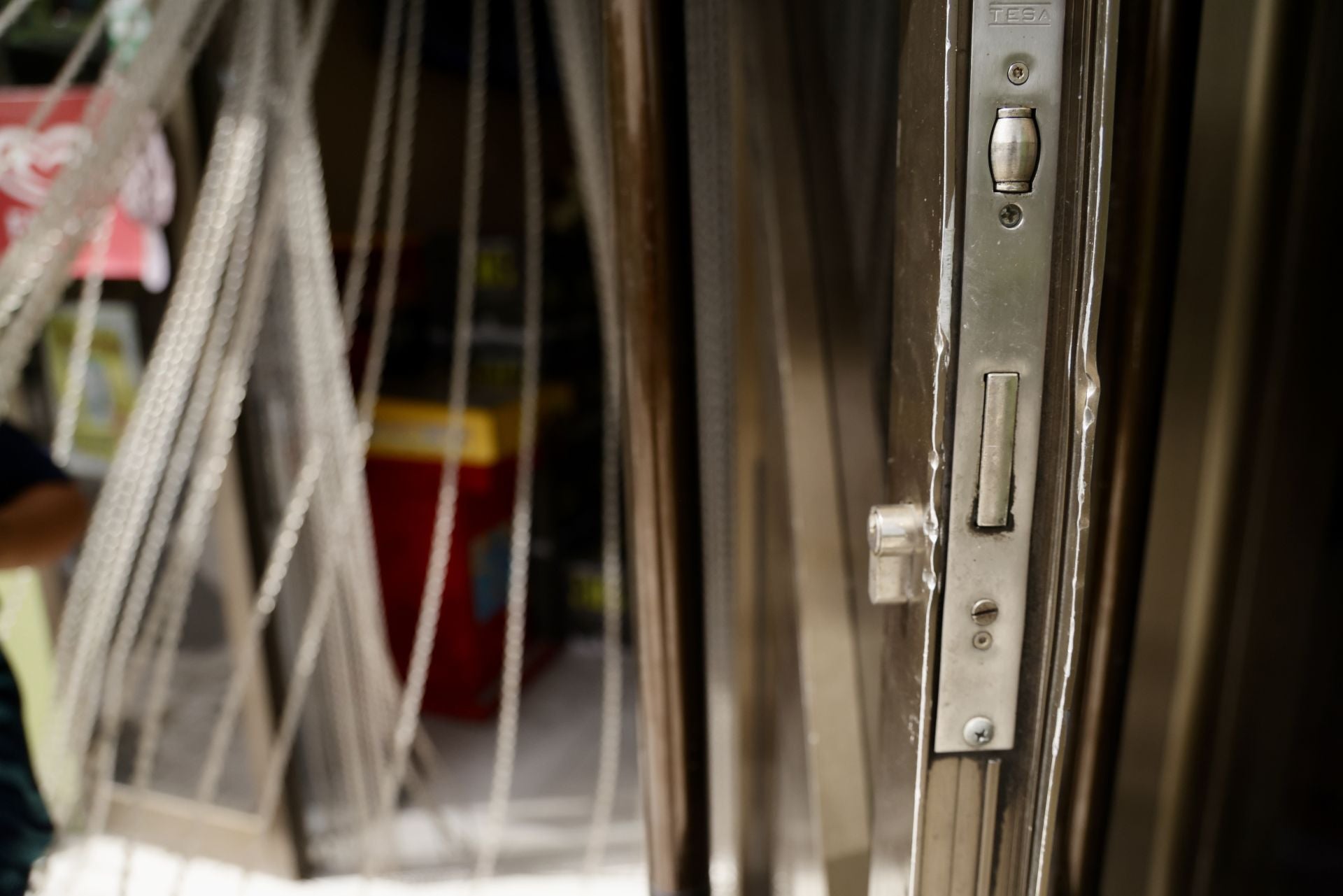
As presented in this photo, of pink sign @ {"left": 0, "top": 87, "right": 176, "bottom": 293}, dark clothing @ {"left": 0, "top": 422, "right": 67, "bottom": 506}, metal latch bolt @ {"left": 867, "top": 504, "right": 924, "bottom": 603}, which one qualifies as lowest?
dark clothing @ {"left": 0, "top": 422, "right": 67, "bottom": 506}

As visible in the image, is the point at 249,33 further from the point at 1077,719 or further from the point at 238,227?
the point at 1077,719

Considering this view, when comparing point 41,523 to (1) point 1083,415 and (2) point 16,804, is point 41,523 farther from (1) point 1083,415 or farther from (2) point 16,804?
(1) point 1083,415

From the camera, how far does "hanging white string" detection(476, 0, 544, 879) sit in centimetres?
103

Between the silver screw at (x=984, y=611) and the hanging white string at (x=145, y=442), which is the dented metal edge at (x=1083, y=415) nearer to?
the silver screw at (x=984, y=611)

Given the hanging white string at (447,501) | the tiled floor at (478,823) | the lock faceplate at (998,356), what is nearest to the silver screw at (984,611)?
the lock faceplate at (998,356)

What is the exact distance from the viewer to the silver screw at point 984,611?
0.30 metres

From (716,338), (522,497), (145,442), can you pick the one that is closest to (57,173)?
(145,442)

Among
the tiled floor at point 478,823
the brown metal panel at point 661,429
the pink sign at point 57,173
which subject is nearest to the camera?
the brown metal panel at point 661,429

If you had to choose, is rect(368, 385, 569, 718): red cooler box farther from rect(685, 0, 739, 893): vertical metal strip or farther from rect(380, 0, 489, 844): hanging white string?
rect(685, 0, 739, 893): vertical metal strip

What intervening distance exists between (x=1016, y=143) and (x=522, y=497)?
34.4 inches

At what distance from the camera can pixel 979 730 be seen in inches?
12.1

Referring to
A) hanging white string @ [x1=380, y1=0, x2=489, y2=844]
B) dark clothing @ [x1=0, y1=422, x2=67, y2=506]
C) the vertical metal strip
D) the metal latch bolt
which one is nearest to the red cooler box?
hanging white string @ [x1=380, y1=0, x2=489, y2=844]

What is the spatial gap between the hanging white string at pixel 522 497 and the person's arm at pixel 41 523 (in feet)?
1.34

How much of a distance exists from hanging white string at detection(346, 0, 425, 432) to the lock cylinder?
99 centimetres
